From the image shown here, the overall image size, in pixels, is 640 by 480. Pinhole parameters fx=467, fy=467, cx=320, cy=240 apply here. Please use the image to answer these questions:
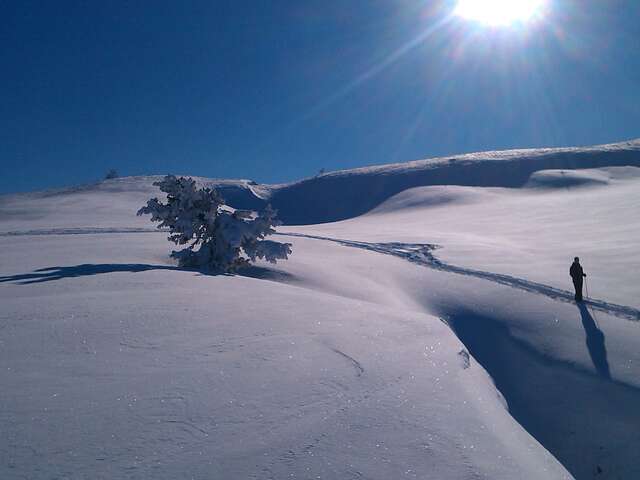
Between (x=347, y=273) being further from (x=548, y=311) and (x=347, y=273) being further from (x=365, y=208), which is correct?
(x=365, y=208)

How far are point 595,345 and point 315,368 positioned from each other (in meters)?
6.23

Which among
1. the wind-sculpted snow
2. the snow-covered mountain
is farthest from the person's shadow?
the wind-sculpted snow

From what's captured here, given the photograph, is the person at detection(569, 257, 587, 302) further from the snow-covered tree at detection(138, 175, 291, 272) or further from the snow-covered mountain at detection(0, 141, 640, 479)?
the snow-covered tree at detection(138, 175, 291, 272)

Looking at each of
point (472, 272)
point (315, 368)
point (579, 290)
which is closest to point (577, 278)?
point (579, 290)

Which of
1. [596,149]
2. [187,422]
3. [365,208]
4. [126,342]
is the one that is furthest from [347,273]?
[596,149]

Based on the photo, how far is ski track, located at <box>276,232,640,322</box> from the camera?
34.5 feet

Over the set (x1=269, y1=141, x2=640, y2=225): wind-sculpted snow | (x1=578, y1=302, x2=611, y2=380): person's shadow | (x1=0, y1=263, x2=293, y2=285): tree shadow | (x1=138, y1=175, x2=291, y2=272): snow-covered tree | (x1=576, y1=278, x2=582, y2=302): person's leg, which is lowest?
(x1=578, y1=302, x2=611, y2=380): person's shadow

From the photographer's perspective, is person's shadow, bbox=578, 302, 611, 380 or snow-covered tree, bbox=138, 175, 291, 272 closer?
person's shadow, bbox=578, 302, 611, 380

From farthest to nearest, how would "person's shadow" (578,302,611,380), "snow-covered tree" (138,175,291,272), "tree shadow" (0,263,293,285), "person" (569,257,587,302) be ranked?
"snow-covered tree" (138,175,291,272) → "person" (569,257,587,302) → "tree shadow" (0,263,293,285) → "person's shadow" (578,302,611,380)

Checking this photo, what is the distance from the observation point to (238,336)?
237 inches

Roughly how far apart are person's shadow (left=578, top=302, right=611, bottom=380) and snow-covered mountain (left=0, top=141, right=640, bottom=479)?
5 cm

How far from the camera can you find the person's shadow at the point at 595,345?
25.9 ft

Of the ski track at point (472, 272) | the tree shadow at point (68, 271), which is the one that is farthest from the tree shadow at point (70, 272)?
the ski track at point (472, 272)

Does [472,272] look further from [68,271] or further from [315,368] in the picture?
[68,271]
